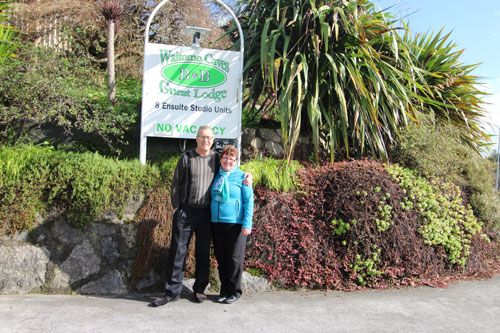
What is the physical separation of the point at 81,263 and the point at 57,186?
86 cm

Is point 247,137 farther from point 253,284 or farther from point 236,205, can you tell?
point 253,284

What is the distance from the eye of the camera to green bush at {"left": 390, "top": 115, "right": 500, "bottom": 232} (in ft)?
17.7

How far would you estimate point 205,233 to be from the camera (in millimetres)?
3965

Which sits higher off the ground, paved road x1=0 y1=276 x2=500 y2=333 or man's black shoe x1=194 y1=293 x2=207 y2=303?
man's black shoe x1=194 y1=293 x2=207 y2=303

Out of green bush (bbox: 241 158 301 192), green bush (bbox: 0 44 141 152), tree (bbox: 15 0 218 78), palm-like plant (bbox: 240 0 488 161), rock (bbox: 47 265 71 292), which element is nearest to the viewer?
rock (bbox: 47 265 71 292)

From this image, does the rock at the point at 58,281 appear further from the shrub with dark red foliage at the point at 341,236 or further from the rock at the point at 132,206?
the shrub with dark red foliage at the point at 341,236

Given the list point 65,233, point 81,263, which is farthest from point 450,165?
point 65,233

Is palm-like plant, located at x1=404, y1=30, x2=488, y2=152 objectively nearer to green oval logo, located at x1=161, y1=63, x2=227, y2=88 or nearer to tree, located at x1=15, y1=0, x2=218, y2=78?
green oval logo, located at x1=161, y1=63, x2=227, y2=88

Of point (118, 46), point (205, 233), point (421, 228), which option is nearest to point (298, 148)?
point (421, 228)

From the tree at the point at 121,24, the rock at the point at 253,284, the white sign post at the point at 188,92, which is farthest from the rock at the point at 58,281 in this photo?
the tree at the point at 121,24

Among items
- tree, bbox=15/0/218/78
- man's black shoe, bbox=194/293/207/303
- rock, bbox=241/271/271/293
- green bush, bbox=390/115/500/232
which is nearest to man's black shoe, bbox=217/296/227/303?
man's black shoe, bbox=194/293/207/303

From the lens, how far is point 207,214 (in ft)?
13.0

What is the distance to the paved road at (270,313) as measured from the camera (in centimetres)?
331

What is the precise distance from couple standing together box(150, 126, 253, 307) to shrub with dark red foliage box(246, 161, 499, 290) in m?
0.52
